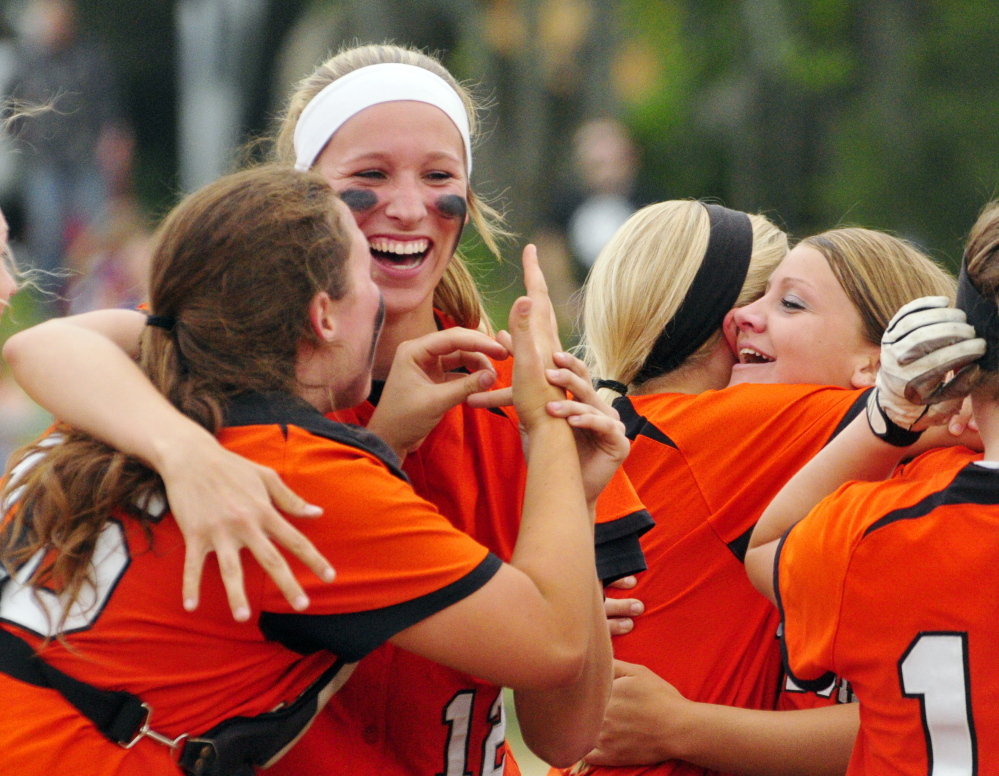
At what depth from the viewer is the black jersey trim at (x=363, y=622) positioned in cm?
181

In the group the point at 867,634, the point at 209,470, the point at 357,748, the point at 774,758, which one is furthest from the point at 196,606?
the point at 774,758

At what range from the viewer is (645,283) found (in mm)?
2898

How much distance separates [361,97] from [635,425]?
3.09 ft

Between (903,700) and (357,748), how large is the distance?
0.96 meters

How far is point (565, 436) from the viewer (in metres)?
2.13

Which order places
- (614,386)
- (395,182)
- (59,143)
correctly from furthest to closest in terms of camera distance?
(59,143)
(614,386)
(395,182)

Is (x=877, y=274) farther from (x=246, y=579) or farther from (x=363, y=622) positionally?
(x=246, y=579)

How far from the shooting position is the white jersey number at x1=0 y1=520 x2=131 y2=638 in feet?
5.90

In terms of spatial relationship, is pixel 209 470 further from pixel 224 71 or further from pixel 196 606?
pixel 224 71

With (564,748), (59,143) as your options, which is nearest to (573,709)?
(564,748)

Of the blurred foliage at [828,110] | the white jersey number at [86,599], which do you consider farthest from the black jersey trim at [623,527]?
the blurred foliage at [828,110]

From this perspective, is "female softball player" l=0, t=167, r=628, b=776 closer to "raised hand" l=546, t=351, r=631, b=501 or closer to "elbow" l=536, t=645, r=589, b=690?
"elbow" l=536, t=645, r=589, b=690

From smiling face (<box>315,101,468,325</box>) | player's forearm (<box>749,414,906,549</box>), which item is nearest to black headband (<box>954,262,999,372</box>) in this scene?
player's forearm (<box>749,414,906,549</box>)

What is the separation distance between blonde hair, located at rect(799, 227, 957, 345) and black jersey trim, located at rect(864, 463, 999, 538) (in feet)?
2.80
